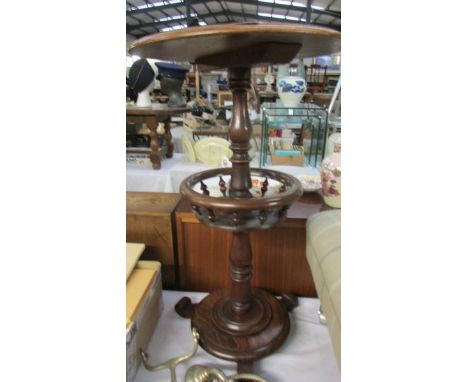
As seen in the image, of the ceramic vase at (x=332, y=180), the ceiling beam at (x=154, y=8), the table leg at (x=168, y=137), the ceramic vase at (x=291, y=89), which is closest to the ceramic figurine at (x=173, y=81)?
the table leg at (x=168, y=137)

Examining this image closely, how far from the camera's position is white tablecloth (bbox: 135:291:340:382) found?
0.69 metres

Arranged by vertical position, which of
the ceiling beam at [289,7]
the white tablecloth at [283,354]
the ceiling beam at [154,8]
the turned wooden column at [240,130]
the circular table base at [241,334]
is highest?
the ceiling beam at [154,8]

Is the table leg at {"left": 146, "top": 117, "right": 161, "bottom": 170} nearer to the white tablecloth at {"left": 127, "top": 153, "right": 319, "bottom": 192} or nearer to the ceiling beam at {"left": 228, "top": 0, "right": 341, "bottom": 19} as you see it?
the white tablecloth at {"left": 127, "top": 153, "right": 319, "bottom": 192}

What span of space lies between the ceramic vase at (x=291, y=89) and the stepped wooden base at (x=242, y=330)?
2.60 feet

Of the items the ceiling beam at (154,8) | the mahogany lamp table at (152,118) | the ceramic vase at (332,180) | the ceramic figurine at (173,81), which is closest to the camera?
the ceramic vase at (332,180)

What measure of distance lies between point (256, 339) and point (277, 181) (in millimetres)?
373

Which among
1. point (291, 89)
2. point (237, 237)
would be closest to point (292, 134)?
point (291, 89)

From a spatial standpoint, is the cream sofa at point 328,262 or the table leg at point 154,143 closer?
the cream sofa at point 328,262

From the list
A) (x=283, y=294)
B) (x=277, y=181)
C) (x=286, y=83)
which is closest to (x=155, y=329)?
(x=283, y=294)

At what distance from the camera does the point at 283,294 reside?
894mm

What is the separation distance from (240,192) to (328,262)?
0.72 ft

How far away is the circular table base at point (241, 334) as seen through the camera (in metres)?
0.68

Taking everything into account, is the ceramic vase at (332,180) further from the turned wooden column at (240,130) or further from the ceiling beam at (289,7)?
the ceiling beam at (289,7)
